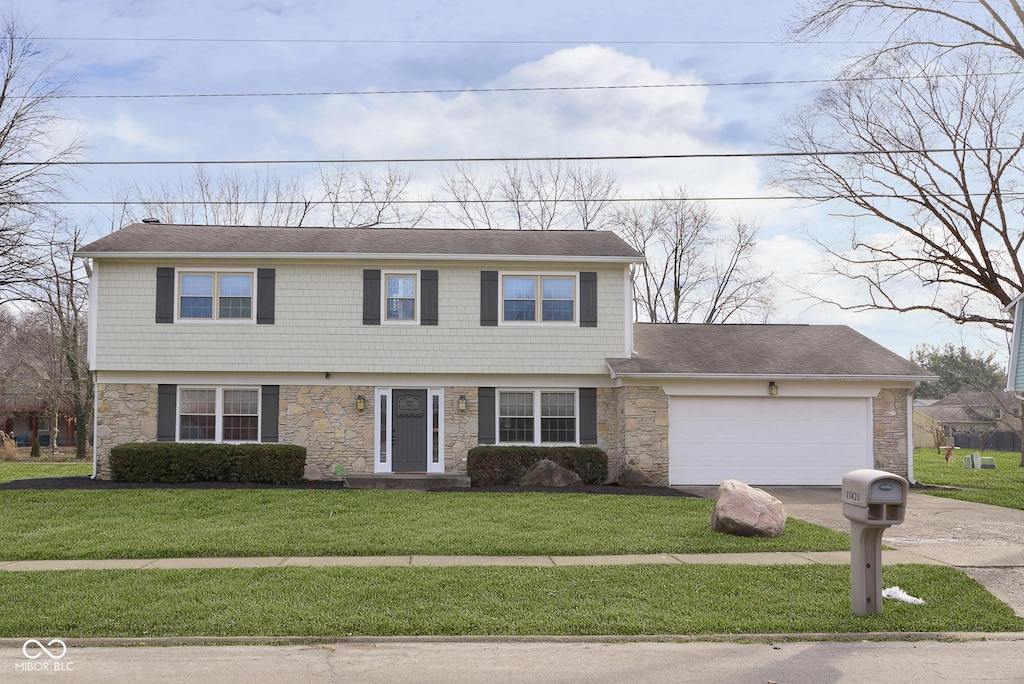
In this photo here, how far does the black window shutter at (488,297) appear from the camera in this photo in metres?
19.8

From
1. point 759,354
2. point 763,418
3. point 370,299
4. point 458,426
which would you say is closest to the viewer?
point 763,418

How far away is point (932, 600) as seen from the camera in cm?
838

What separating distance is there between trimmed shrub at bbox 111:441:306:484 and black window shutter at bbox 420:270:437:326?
14.3 feet

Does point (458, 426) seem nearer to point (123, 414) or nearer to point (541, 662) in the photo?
point (123, 414)

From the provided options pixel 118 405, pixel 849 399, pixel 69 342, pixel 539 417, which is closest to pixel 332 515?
pixel 539 417

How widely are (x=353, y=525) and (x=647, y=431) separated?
8267 millimetres

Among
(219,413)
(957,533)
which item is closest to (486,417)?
(219,413)

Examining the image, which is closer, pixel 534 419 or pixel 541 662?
pixel 541 662

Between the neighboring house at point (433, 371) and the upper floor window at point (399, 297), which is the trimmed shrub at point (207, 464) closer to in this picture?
the neighboring house at point (433, 371)

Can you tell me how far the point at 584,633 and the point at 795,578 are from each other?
10.2 feet

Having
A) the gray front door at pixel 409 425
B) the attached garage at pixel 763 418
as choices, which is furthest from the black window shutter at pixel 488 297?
the attached garage at pixel 763 418

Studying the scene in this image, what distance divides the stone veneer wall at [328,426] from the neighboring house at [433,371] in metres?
0.03

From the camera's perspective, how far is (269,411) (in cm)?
1967

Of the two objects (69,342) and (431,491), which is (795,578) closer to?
(431,491)
